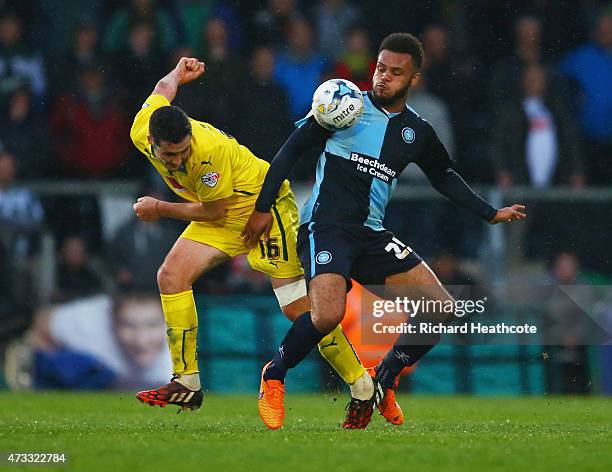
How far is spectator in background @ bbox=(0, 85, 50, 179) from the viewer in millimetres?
13195

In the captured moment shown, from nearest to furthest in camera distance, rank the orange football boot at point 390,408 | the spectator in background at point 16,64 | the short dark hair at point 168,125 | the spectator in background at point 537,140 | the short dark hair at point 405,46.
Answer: the short dark hair at point 168,125, the short dark hair at point 405,46, the orange football boot at point 390,408, the spectator in background at point 537,140, the spectator in background at point 16,64

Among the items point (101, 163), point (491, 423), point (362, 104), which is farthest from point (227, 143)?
point (101, 163)

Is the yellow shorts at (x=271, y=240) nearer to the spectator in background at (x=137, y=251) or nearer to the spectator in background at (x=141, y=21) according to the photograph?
the spectator in background at (x=137, y=251)

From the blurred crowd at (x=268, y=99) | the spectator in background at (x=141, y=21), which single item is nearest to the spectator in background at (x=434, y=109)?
the blurred crowd at (x=268, y=99)

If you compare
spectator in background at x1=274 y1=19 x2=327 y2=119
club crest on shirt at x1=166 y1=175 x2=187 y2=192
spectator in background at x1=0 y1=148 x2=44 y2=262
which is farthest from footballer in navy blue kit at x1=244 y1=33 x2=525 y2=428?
spectator in background at x1=274 y1=19 x2=327 y2=119

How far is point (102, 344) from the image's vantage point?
12508 mm

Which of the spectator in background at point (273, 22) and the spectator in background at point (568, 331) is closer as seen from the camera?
the spectator in background at point (568, 331)

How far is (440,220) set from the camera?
12641mm

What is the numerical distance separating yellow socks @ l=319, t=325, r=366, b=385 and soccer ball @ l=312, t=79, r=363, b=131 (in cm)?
132

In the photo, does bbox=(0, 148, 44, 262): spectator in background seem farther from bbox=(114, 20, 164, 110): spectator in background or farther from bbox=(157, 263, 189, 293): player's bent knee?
bbox=(157, 263, 189, 293): player's bent knee

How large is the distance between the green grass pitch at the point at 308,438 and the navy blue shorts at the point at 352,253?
956 mm

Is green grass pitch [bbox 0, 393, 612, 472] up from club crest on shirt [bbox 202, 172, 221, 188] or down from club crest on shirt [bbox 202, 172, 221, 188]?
down

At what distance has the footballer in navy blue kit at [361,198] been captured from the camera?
772cm

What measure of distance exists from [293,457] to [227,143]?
2808mm
